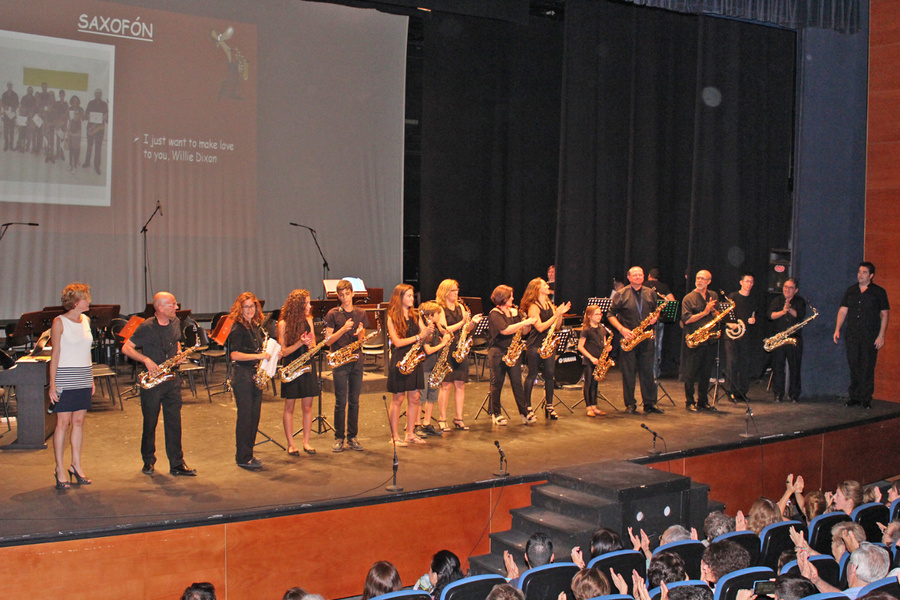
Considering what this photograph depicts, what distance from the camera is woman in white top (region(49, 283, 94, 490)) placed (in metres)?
5.97

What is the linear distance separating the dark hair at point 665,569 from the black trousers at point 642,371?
15.8 feet

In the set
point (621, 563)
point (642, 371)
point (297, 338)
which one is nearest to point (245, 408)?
point (297, 338)

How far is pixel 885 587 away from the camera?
12.3 feet

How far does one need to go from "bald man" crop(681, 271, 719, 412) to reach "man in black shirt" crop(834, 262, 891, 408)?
6.07 ft

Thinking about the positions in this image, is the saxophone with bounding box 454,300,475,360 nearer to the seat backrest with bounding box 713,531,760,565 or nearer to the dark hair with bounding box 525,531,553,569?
the dark hair with bounding box 525,531,553,569

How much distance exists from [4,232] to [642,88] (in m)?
9.72

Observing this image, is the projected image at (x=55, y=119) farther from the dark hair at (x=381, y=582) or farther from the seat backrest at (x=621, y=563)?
the seat backrest at (x=621, y=563)

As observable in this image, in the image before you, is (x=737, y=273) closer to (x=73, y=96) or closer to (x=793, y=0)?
(x=793, y=0)

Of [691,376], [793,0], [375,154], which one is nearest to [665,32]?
[793,0]

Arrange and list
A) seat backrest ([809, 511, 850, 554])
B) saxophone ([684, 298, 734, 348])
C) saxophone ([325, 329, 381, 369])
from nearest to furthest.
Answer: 1. seat backrest ([809, 511, 850, 554])
2. saxophone ([325, 329, 381, 369])
3. saxophone ([684, 298, 734, 348])

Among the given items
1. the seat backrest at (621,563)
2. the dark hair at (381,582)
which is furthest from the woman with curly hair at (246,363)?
the seat backrest at (621,563)

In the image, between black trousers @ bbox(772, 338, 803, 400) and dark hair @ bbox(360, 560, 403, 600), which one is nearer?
dark hair @ bbox(360, 560, 403, 600)

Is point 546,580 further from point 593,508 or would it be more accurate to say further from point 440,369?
point 440,369

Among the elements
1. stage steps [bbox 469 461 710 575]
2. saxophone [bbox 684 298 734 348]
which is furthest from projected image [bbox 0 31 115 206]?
saxophone [bbox 684 298 734 348]
